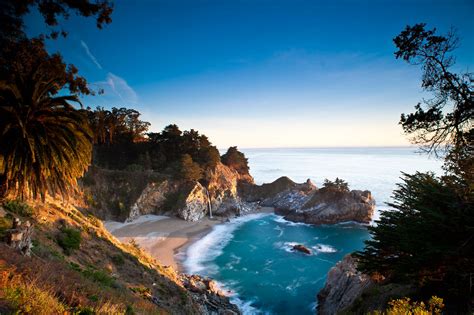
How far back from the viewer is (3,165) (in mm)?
8258

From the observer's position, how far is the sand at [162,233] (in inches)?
1225

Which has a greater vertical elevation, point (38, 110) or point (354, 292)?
point (38, 110)

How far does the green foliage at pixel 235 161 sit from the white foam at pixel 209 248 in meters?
23.7

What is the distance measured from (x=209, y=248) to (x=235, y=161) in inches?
1442

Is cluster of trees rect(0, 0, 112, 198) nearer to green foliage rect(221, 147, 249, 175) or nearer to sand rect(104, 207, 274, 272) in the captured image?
sand rect(104, 207, 274, 272)

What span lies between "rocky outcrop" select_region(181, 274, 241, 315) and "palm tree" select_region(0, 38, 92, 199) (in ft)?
40.9

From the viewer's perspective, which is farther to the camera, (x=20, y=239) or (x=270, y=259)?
(x=270, y=259)

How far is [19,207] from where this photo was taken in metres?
12.3

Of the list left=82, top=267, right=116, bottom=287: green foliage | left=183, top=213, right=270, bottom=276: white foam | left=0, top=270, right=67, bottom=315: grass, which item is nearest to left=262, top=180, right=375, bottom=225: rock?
left=183, top=213, right=270, bottom=276: white foam

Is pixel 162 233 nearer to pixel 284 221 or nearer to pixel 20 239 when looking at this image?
pixel 284 221

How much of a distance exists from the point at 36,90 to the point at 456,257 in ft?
51.0

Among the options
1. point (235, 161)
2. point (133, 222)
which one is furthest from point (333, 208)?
point (133, 222)

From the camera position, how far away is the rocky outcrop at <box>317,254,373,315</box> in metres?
15.0

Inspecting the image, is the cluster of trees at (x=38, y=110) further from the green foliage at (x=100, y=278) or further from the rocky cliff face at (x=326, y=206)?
the rocky cliff face at (x=326, y=206)
